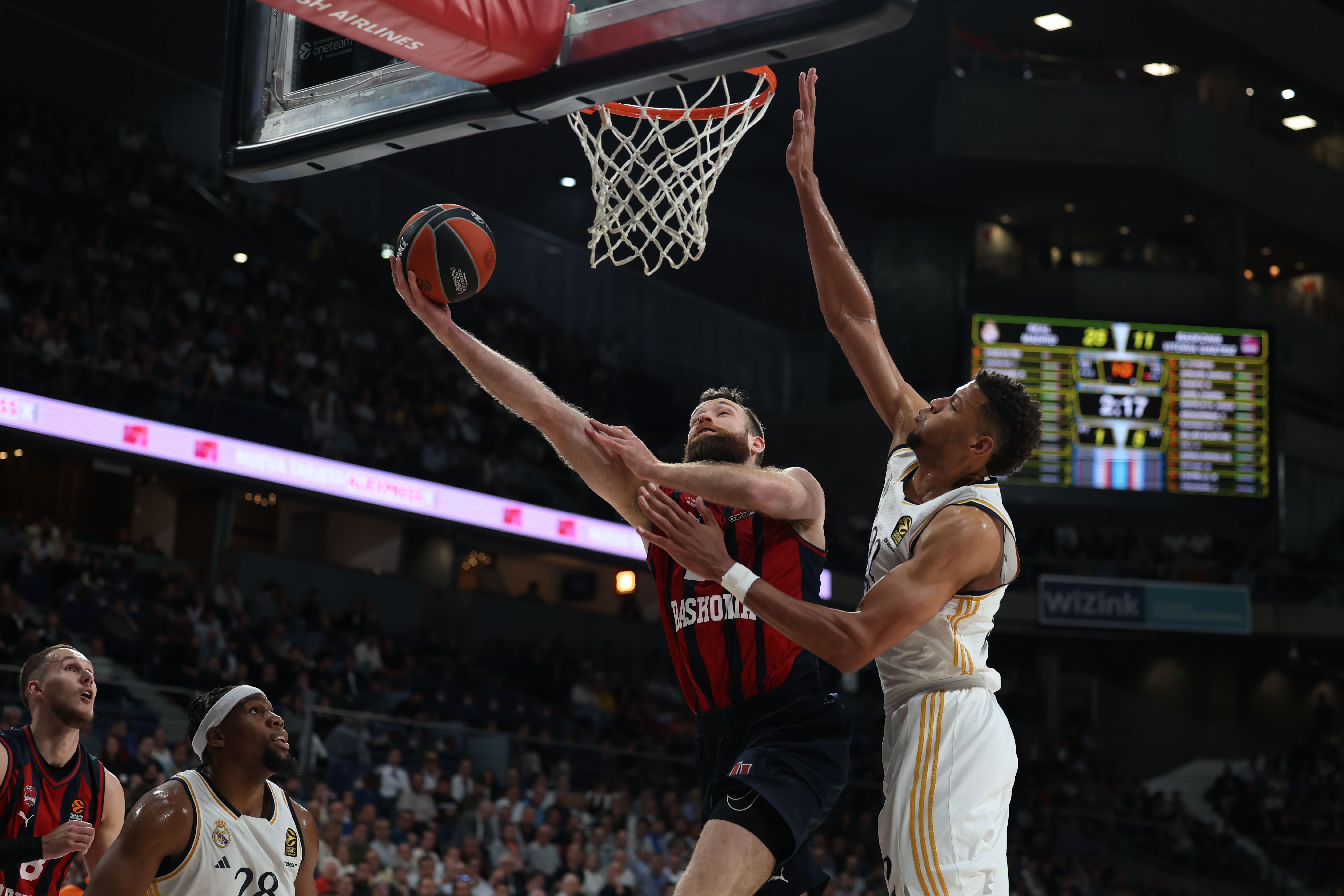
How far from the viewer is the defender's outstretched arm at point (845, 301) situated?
4375 millimetres

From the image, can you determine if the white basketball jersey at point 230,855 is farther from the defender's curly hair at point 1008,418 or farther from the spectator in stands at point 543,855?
the spectator in stands at point 543,855

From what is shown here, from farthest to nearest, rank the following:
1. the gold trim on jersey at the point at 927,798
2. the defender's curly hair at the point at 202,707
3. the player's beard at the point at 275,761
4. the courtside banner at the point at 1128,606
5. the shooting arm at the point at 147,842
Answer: the courtside banner at the point at 1128,606, the defender's curly hair at the point at 202,707, the player's beard at the point at 275,761, the shooting arm at the point at 147,842, the gold trim on jersey at the point at 927,798

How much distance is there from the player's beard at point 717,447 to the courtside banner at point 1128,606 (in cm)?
1696

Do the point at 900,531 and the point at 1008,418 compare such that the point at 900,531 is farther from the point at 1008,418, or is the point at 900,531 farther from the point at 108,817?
the point at 108,817

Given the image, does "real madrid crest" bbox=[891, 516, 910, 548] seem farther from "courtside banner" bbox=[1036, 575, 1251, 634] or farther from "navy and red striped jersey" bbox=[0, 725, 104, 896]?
"courtside banner" bbox=[1036, 575, 1251, 634]

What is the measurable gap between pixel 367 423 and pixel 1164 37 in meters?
14.9

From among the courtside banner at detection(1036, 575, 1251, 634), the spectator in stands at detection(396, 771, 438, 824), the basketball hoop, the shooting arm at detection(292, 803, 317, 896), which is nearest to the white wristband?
the shooting arm at detection(292, 803, 317, 896)

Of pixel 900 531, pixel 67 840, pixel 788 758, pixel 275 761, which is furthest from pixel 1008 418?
pixel 67 840

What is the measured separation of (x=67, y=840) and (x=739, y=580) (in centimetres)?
256

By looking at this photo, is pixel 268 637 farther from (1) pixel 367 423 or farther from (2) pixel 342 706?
(1) pixel 367 423

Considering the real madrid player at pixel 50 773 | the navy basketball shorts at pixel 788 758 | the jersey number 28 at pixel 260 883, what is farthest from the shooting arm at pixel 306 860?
the navy basketball shorts at pixel 788 758

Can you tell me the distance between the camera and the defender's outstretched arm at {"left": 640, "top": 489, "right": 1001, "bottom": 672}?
330 cm

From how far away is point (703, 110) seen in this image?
5.98 meters

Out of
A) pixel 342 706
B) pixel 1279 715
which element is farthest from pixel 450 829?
pixel 1279 715
